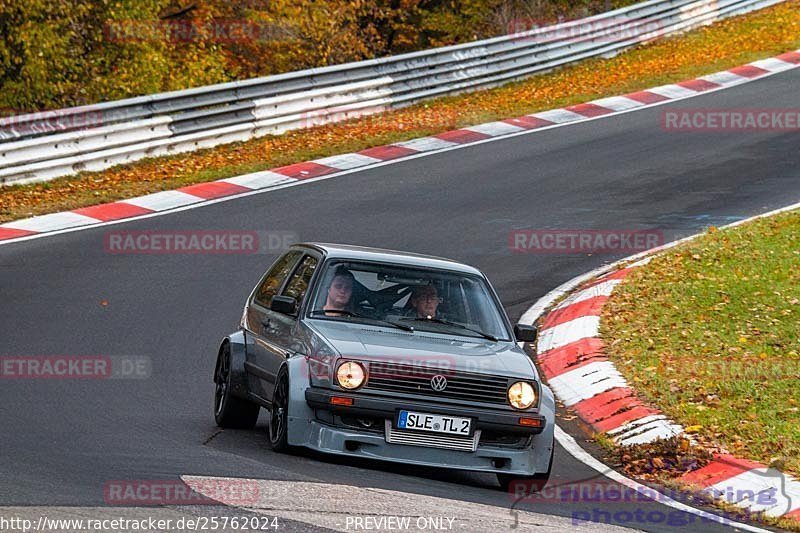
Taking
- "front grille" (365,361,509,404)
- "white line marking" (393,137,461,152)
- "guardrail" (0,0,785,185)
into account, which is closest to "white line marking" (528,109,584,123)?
"white line marking" (393,137,461,152)

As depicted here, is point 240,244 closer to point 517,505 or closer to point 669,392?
point 669,392

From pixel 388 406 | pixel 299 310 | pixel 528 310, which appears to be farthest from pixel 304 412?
pixel 528 310

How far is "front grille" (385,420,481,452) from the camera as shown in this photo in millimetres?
8406

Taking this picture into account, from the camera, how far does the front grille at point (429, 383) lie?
27.9ft

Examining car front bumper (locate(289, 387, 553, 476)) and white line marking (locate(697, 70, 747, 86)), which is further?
white line marking (locate(697, 70, 747, 86))

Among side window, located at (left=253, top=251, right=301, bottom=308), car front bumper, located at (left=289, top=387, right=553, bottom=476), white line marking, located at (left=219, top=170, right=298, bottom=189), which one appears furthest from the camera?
white line marking, located at (left=219, top=170, right=298, bottom=189)

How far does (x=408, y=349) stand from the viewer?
8.73 meters

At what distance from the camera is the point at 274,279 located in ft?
34.2

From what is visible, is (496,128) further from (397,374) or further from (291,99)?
(397,374)

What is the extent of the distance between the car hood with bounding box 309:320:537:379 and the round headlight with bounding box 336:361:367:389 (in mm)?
59

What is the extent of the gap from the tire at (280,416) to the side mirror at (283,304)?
1.98ft

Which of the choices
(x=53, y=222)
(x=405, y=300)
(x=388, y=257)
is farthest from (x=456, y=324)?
(x=53, y=222)

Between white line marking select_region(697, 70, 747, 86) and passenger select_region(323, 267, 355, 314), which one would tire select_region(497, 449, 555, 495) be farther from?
white line marking select_region(697, 70, 747, 86)

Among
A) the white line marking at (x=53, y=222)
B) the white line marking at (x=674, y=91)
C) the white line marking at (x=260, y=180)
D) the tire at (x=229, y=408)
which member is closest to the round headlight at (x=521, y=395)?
the tire at (x=229, y=408)
